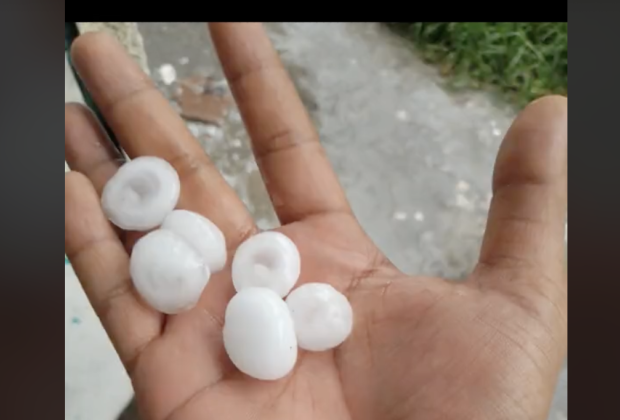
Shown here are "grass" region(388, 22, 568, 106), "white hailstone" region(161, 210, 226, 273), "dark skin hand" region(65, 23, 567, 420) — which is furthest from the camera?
"grass" region(388, 22, 568, 106)

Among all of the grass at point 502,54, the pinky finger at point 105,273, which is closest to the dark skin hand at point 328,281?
the pinky finger at point 105,273

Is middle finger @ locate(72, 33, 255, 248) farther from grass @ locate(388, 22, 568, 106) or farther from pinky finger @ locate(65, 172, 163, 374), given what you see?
grass @ locate(388, 22, 568, 106)

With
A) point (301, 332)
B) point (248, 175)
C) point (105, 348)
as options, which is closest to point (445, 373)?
point (301, 332)

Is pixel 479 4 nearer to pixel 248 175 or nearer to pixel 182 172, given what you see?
pixel 182 172

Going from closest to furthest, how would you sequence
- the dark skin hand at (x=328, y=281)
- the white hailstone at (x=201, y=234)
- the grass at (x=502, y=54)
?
the dark skin hand at (x=328, y=281), the white hailstone at (x=201, y=234), the grass at (x=502, y=54)

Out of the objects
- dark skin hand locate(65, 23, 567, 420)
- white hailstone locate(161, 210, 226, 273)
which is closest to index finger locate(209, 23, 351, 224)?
dark skin hand locate(65, 23, 567, 420)

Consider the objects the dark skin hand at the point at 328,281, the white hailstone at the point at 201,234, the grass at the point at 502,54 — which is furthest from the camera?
the grass at the point at 502,54

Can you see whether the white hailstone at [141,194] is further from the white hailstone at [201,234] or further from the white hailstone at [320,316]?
the white hailstone at [320,316]
